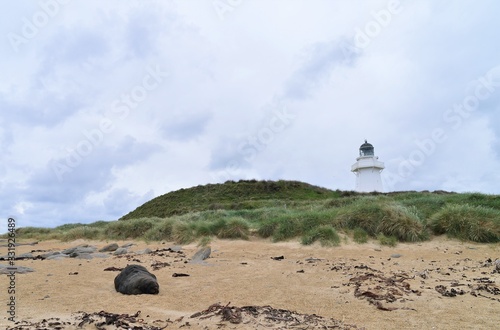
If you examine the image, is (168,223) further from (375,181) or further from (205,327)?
(375,181)

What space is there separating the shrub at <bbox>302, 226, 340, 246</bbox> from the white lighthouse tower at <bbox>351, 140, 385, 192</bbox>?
30819mm

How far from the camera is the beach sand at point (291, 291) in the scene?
4.08 meters

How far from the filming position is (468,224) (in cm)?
1038

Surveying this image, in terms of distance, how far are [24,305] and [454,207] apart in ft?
35.3

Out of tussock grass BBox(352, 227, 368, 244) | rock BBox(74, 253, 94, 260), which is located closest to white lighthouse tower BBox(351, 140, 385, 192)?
tussock grass BBox(352, 227, 368, 244)

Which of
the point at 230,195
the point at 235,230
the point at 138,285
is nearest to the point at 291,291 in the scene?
the point at 138,285

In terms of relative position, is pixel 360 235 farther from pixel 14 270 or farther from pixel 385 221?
pixel 14 270

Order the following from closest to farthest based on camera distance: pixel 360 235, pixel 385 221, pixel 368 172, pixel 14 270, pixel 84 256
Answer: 1. pixel 14 270
2. pixel 84 256
3. pixel 360 235
4. pixel 385 221
5. pixel 368 172

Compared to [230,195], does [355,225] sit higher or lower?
lower

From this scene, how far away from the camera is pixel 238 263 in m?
8.33

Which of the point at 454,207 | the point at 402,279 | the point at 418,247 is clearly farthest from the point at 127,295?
the point at 454,207

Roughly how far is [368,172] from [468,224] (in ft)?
101

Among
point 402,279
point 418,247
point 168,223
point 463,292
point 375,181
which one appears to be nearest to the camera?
point 463,292

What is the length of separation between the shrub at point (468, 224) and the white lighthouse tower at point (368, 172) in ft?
96.8
